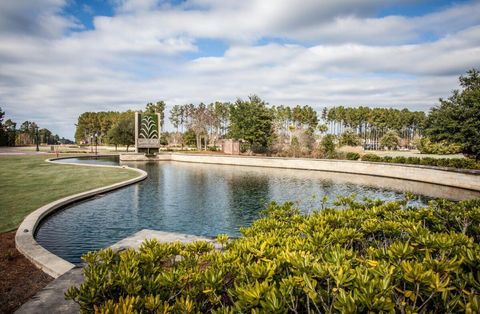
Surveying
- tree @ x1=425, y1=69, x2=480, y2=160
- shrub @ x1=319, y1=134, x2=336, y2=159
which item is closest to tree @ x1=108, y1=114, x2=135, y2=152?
shrub @ x1=319, y1=134, x2=336, y2=159

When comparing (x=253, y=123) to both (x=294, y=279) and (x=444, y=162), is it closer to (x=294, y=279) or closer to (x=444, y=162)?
(x=444, y=162)

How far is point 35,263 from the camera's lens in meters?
A: 7.19

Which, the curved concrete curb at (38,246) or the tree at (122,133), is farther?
the tree at (122,133)

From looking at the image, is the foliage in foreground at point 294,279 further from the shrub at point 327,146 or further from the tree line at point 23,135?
the tree line at point 23,135

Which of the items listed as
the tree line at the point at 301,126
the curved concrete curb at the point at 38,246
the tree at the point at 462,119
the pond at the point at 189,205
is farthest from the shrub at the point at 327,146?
the curved concrete curb at the point at 38,246

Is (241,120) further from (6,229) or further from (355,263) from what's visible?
(355,263)

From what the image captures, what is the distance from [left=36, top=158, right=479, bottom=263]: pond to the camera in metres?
10.5

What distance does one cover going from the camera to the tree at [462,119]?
1888 cm

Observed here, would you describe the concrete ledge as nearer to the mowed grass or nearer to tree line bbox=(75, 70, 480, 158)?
tree line bbox=(75, 70, 480, 158)

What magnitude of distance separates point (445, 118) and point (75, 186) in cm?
2618

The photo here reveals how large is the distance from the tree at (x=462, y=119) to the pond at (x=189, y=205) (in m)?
3.70

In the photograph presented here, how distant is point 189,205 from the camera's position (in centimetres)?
1536

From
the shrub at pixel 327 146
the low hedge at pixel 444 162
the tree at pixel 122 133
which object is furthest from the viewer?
the tree at pixel 122 133

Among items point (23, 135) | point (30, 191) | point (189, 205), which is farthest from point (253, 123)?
point (23, 135)
